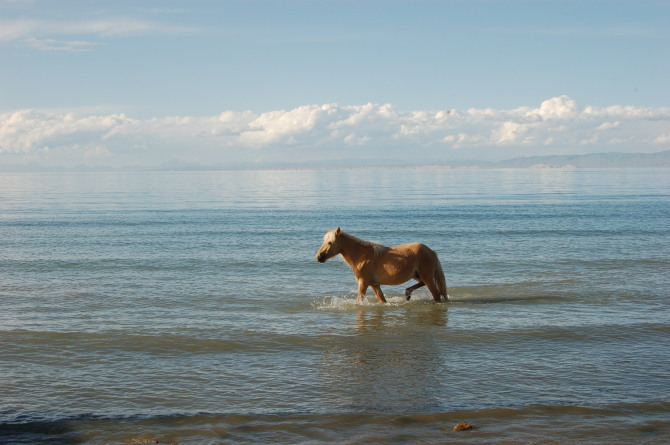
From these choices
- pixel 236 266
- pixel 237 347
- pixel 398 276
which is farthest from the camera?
pixel 236 266

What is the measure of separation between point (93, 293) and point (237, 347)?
701 cm

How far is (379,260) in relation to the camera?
48.9 ft

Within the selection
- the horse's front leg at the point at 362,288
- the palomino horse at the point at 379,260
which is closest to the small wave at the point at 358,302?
the horse's front leg at the point at 362,288

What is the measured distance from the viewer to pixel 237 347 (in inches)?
449

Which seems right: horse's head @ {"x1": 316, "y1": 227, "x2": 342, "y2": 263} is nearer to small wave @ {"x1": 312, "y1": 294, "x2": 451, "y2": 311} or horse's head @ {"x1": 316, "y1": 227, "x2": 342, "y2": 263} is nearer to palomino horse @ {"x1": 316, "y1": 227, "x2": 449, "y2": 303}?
palomino horse @ {"x1": 316, "y1": 227, "x2": 449, "y2": 303}

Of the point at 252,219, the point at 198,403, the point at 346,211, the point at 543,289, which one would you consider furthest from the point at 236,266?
the point at 346,211

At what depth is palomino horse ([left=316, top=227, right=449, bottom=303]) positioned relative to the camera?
14852 mm

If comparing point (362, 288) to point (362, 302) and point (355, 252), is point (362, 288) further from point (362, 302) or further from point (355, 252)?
point (355, 252)

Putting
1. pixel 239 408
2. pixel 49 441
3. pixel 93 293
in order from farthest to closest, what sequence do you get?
pixel 93 293, pixel 239 408, pixel 49 441

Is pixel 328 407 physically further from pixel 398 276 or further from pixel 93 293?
pixel 93 293

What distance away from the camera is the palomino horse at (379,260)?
48.7 feet

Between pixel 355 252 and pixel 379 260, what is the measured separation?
58 cm

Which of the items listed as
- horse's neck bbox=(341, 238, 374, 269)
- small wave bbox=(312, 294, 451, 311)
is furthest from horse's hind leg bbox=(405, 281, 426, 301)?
horse's neck bbox=(341, 238, 374, 269)

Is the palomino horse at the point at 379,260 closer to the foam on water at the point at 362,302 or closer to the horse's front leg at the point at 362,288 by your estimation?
the horse's front leg at the point at 362,288
